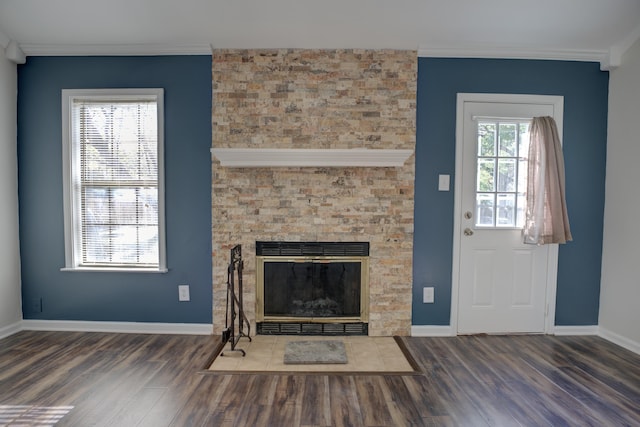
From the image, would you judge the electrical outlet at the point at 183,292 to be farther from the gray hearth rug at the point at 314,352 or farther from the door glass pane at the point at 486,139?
the door glass pane at the point at 486,139

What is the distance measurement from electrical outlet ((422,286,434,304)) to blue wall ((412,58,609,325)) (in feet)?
0.12

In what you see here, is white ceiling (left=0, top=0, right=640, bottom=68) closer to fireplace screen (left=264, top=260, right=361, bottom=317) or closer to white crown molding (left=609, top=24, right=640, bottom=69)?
white crown molding (left=609, top=24, right=640, bottom=69)

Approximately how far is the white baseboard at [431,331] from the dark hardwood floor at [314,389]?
0.58ft

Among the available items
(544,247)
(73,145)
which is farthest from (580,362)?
(73,145)

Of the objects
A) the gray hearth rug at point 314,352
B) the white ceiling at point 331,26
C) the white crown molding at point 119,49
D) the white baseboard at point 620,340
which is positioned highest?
the white ceiling at point 331,26

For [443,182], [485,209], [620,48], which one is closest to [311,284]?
[443,182]

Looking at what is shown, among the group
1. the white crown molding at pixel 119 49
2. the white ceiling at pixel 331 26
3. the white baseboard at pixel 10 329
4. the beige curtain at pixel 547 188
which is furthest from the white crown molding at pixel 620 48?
the white baseboard at pixel 10 329

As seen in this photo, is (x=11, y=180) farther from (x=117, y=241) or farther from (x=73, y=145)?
(x=117, y=241)

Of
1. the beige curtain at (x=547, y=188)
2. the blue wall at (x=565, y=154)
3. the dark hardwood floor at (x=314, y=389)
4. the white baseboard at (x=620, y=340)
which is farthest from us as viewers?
the blue wall at (x=565, y=154)

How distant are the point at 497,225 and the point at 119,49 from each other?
148 inches

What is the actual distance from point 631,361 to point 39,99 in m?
5.49

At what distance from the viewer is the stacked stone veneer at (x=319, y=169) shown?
3.10 meters

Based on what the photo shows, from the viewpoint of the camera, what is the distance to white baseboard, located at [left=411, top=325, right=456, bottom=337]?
3195 mm

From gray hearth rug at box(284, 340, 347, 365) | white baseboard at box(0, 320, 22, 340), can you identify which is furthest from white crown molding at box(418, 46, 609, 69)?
white baseboard at box(0, 320, 22, 340)
